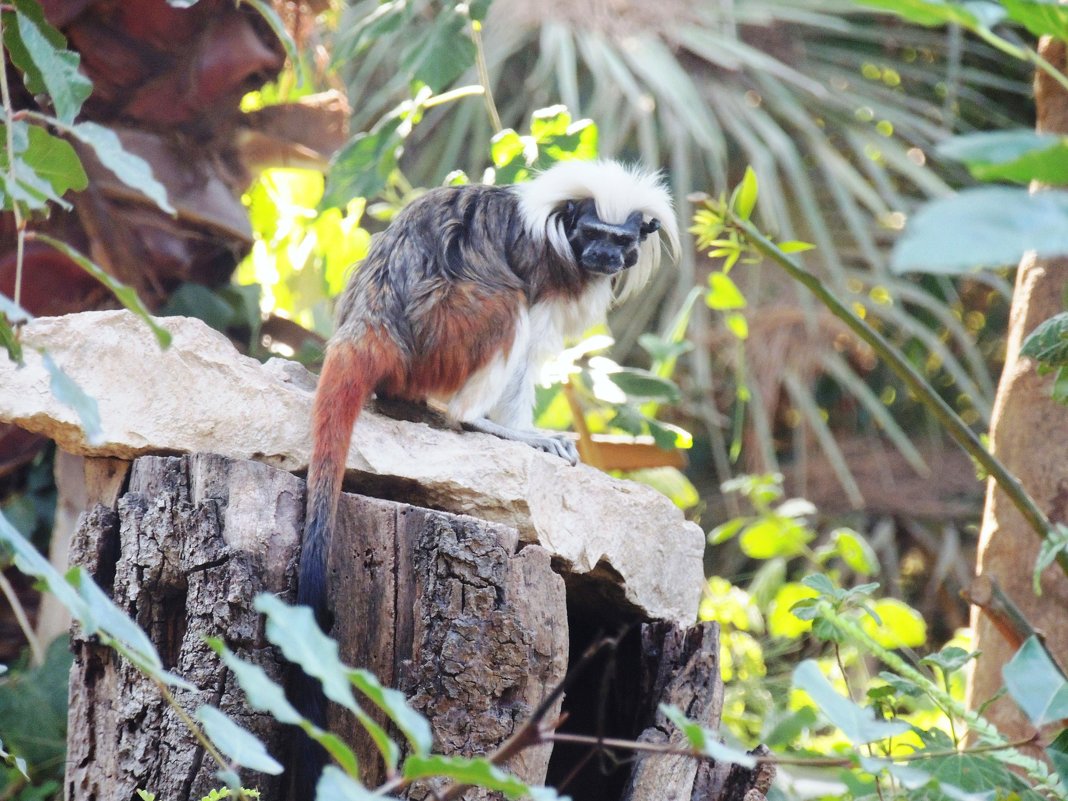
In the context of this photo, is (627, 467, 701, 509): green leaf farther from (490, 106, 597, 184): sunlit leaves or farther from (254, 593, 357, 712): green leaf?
(254, 593, 357, 712): green leaf

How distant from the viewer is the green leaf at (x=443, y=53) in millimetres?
3447

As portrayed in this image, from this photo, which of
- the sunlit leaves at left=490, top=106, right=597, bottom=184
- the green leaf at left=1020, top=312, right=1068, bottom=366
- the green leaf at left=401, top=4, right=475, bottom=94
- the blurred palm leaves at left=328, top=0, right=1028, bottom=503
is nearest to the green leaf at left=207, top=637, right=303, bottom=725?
the green leaf at left=1020, top=312, right=1068, bottom=366

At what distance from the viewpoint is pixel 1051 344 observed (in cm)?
214

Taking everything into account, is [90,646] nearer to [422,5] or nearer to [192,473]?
[192,473]

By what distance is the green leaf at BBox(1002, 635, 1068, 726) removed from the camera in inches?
53.4

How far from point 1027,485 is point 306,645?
2702 mm

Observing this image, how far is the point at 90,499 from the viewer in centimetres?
267

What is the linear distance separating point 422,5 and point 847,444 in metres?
3.92

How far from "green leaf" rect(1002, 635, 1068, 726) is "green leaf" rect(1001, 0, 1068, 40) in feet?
2.56

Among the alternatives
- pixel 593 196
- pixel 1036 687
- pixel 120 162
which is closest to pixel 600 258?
pixel 593 196

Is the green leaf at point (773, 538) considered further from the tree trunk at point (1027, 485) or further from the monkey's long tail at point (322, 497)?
the monkey's long tail at point (322, 497)

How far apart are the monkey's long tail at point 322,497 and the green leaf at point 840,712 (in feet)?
3.90

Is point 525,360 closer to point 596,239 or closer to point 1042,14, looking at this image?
point 596,239

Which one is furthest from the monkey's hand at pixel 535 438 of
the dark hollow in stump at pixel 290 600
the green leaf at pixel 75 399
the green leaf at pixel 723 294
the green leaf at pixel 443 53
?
the green leaf at pixel 75 399
